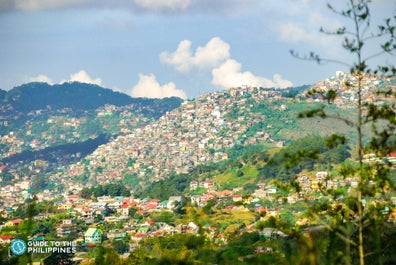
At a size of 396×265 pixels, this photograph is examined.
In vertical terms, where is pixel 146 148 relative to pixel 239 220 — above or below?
above

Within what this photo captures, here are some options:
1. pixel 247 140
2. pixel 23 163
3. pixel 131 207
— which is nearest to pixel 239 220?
pixel 131 207

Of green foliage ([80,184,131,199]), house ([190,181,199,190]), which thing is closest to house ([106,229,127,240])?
green foliage ([80,184,131,199])

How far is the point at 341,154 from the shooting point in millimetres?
89750

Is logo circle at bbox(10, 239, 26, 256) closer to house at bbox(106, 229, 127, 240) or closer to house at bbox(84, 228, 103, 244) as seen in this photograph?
house at bbox(84, 228, 103, 244)

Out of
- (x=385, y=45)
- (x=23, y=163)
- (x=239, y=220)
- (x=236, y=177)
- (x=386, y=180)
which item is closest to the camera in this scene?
(x=386, y=180)

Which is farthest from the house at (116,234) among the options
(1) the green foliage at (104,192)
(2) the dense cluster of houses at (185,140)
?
(2) the dense cluster of houses at (185,140)

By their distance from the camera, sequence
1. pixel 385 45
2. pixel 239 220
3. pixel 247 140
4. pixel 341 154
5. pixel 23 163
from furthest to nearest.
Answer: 1. pixel 23 163
2. pixel 247 140
3. pixel 341 154
4. pixel 239 220
5. pixel 385 45

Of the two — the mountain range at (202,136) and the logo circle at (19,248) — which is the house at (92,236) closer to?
the logo circle at (19,248)

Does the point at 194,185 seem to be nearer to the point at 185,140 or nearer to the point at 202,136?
the point at 185,140

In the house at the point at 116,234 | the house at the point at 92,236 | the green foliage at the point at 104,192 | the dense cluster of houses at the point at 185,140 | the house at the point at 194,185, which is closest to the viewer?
the house at the point at 92,236

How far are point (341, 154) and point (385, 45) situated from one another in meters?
83.3

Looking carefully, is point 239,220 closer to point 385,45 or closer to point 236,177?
point 236,177

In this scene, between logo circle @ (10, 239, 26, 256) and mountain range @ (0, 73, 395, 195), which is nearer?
logo circle @ (10, 239, 26, 256)

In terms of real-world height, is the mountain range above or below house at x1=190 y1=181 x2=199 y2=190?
above
